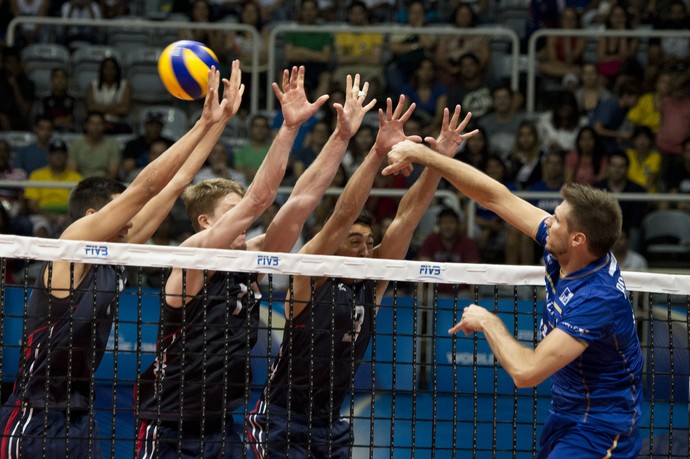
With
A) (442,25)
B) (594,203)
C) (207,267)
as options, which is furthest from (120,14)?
(594,203)

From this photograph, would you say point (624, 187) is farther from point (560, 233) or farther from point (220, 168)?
point (560, 233)

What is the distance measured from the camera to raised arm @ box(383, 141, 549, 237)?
577 cm

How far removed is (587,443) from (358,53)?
9965 millimetres

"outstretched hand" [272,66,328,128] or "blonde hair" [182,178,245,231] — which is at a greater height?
"outstretched hand" [272,66,328,128]

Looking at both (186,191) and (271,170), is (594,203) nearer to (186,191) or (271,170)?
(271,170)

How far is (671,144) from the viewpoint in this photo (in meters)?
13.6

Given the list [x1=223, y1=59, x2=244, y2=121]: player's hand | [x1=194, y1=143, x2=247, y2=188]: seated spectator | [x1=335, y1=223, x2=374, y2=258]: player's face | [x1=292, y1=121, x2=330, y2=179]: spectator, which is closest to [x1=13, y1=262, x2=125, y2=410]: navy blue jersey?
[x1=223, y1=59, x2=244, y2=121]: player's hand

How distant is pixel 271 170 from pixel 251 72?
8.74 metres

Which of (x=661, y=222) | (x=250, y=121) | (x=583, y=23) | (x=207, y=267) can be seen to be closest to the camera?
(x=207, y=267)

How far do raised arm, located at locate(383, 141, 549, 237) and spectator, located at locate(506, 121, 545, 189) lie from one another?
23.8ft

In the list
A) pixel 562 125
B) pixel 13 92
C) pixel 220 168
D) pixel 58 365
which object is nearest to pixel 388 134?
pixel 58 365

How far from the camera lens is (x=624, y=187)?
41.7 feet

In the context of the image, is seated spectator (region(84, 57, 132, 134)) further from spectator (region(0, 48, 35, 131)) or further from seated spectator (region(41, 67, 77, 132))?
spectator (region(0, 48, 35, 131))

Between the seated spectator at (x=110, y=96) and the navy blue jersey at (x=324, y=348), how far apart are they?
8533 mm
